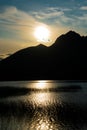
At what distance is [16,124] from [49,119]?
10615 millimetres

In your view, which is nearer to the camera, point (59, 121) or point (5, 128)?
point (5, 128)

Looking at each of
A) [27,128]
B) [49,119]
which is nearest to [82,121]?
[49,119]

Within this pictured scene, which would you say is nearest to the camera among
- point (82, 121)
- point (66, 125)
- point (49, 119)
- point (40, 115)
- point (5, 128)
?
point (5, 128)

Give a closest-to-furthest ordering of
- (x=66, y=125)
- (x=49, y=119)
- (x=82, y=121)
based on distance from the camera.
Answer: (x=66, y=125) < (x=82, y=121) < (x=49, y=119)

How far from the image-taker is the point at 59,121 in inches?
2372

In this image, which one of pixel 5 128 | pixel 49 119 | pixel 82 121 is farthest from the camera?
pixel 49 119

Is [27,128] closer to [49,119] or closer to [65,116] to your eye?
[49,119]

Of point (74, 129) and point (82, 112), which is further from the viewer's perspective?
point (82, 112)

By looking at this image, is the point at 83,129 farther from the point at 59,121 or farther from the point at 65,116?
the point at 65,116

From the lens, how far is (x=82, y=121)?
59.2 metres

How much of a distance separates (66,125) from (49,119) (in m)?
9.01

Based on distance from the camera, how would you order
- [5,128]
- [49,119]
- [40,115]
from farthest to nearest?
[40,115] → [49,119] → [5,128]

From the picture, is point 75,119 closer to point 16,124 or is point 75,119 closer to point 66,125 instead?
point 66,125

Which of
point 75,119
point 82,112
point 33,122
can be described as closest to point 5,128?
point 33,122
